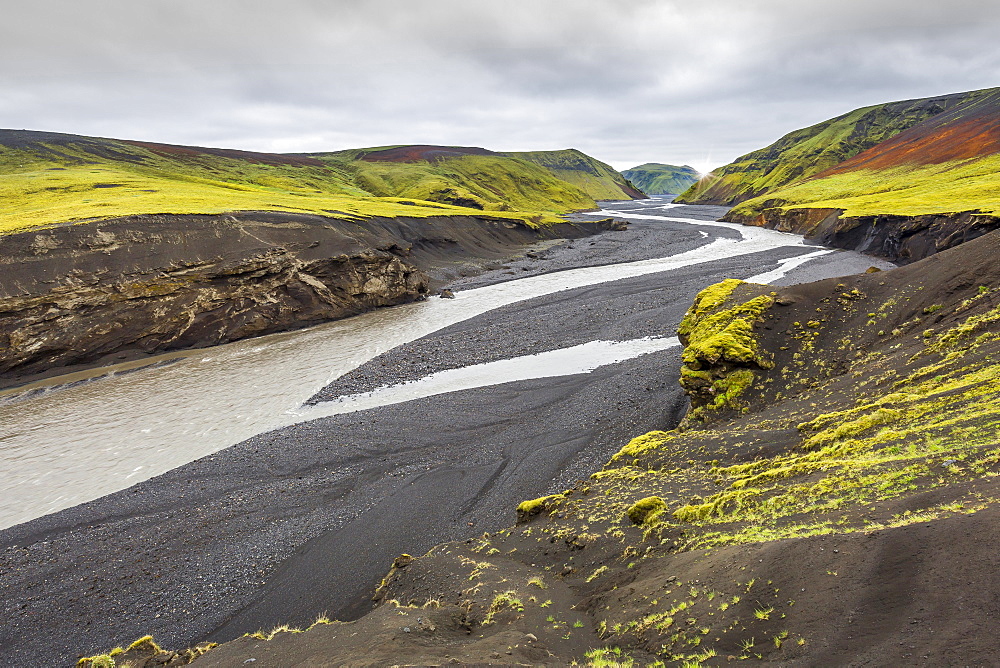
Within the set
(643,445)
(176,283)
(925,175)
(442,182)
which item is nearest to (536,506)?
(643,445)

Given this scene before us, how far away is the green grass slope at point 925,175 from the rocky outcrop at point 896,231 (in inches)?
65.1

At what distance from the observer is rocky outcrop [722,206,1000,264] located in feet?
145

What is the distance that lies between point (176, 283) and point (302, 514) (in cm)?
3271

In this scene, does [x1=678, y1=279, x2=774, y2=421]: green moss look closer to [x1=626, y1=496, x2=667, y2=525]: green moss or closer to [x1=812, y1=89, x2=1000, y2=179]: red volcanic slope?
[x1=626, y1=496, x2=667, y2=525]: green moss

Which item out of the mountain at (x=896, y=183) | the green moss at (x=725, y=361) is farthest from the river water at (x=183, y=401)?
the mountain at (x=896, y=183)

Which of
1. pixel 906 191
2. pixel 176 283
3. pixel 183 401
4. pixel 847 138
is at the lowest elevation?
pixel 183 401

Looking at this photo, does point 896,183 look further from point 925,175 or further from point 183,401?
point 183,401

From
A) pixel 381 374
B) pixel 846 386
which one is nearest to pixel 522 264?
pixel 381 374

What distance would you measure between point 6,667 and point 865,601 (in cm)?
1910

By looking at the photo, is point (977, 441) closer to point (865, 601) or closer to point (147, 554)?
point (865, 601)

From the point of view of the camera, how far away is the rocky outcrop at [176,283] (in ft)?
113

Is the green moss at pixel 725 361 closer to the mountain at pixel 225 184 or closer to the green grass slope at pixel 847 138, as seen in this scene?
the mountain at pixel 225 184

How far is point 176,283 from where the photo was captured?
39625 millimetres

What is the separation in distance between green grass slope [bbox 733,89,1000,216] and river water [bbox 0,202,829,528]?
54.7m
